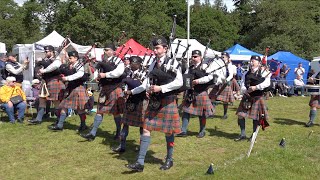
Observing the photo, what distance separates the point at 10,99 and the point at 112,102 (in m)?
3.26

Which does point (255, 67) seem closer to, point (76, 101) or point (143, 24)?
point (76, 101)

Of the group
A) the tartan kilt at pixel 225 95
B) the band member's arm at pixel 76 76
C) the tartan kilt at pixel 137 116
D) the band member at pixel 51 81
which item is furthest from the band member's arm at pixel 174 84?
the tartan kilt at pixel 225 95

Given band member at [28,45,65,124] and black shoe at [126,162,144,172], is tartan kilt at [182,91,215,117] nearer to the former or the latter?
black shoe at [126,162,144,172]

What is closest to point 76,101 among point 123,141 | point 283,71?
point 123,141

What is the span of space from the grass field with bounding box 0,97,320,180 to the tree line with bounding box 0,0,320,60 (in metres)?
18.1

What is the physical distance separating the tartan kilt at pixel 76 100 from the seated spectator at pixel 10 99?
1.92m

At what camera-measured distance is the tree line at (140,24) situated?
99.9ft

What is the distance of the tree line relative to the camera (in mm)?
30438

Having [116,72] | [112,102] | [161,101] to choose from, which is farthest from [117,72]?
[161,101]

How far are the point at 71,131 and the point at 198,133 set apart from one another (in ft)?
A: 8.53

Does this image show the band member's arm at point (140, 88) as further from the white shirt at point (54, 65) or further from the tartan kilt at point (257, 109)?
the white shirt at point (54, 65)

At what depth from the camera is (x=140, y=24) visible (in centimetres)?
3212

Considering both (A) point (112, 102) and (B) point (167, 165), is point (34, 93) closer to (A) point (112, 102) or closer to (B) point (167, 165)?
(A) point (112, 102)

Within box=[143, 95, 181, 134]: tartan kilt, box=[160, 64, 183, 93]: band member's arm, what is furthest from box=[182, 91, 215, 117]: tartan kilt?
box=[160, 64, 183, 93]: band member's arm
